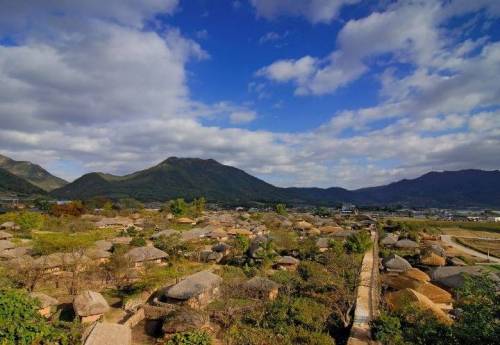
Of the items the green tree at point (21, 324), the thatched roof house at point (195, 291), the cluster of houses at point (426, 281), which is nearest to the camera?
the green tree at point (21, 324)

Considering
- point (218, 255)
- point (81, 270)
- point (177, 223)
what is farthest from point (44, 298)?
point (177, 223)

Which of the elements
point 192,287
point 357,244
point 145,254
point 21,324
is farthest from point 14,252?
point 357,244

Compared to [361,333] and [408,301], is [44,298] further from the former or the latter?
[408,301]

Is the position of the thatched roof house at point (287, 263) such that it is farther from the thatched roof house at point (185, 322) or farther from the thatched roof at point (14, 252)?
the thatched roof at point (14, 252)

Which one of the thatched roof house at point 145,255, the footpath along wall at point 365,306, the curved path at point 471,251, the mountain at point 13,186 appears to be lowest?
the curved path at point 471,251

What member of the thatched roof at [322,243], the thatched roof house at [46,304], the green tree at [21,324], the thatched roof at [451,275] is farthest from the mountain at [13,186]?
the thatched roof at [451,275]
